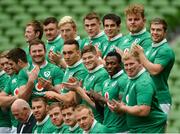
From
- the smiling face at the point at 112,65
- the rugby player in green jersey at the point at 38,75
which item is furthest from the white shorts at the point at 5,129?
the smiling face at the point at 112,65

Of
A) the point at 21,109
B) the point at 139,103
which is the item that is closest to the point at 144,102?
the point at 139,103

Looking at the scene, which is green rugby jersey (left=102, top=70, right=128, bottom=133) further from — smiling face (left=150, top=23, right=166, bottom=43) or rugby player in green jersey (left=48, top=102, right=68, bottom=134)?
smiling face (left=150, top=23, right=166, bottom=43)

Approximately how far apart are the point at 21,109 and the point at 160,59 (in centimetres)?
187

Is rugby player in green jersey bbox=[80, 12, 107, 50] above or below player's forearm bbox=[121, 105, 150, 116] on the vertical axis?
above

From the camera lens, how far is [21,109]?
1090cm

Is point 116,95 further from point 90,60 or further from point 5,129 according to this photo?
point 5,129

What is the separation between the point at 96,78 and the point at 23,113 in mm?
1039

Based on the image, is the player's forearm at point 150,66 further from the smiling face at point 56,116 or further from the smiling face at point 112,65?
the smiling face at point 56,116

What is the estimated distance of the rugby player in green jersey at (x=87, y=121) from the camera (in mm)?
9961

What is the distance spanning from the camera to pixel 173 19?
770 inches

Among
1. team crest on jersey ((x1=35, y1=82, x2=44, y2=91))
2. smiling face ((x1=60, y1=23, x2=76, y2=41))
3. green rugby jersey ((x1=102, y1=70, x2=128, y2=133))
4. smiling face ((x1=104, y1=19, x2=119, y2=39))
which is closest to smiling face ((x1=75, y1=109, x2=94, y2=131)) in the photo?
green rugby jersey ((x1=102, y1=70, x2=128, y2=133))

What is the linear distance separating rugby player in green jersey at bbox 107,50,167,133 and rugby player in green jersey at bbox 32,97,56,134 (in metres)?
1.17

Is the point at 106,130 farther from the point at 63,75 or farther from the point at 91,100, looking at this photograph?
the point at 63,75

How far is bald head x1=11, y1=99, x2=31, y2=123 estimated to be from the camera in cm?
1088
